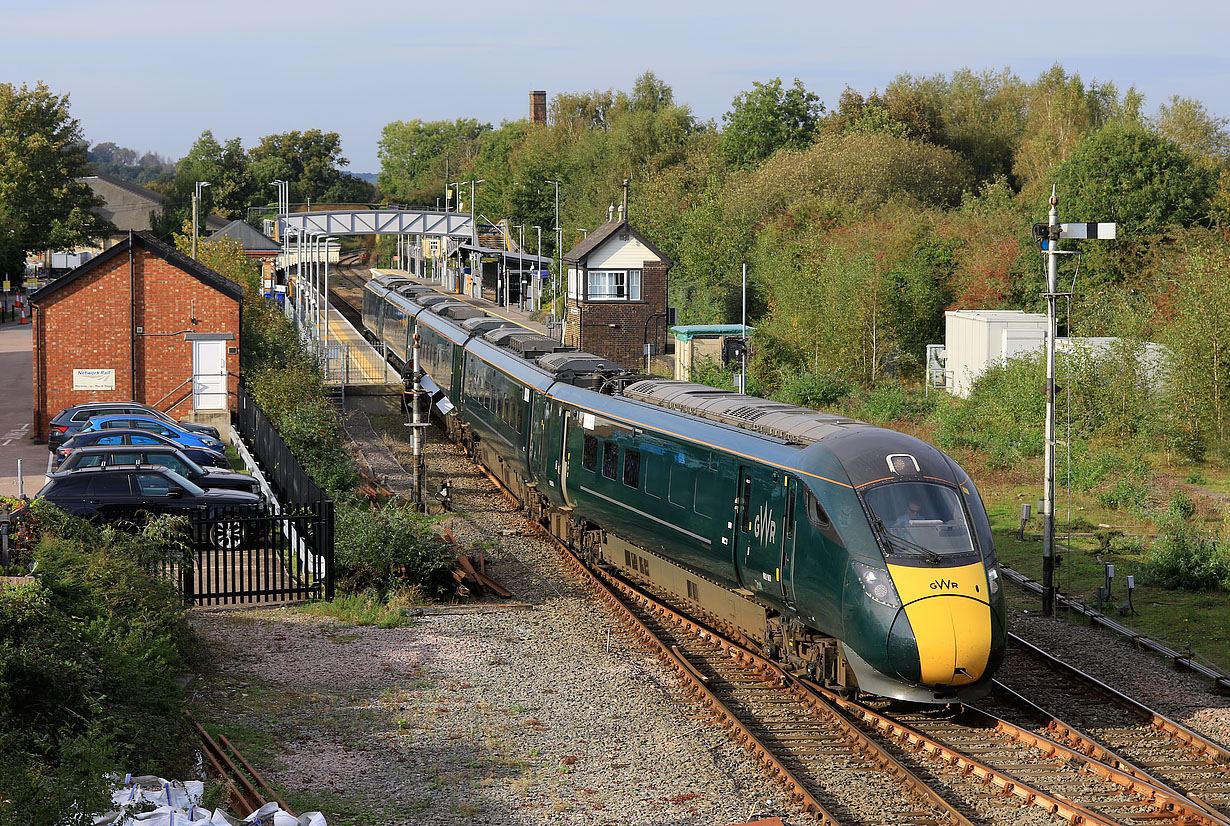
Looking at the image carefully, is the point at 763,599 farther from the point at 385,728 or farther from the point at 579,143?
the point at 579,143

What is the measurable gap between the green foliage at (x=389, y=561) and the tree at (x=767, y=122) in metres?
61.2

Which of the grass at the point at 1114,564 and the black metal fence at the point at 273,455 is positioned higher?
the black metal fence at the point at 273,455

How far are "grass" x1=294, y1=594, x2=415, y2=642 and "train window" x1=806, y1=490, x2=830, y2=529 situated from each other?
20.1 ft

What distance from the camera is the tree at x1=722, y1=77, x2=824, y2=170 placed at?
249ft

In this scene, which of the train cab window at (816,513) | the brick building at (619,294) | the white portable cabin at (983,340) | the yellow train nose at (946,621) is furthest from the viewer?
the brick building at (619,294)

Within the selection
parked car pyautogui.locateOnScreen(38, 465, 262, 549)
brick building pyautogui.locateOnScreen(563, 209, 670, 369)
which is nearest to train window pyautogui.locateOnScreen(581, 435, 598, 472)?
parked car pyautogui.locateOnScreen(38, 465, 262, 549)

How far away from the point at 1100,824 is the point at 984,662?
2122 mm

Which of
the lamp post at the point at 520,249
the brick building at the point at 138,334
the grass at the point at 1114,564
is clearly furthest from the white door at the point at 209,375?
the lamp post at the point at 520,249

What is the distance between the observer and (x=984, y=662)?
11.6 meters

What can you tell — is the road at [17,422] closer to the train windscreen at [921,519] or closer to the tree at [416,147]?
the train windscreen at [921,519]

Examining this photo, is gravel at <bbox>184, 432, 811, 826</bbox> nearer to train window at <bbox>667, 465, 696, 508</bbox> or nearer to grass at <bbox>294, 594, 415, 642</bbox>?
grass at <bbox>294, 594, 415, 642</bbox>

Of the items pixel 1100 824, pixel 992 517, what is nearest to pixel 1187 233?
pixel 992 517

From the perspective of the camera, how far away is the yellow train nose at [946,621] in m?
11.4

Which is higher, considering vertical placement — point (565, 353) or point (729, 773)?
point (565, 353)
